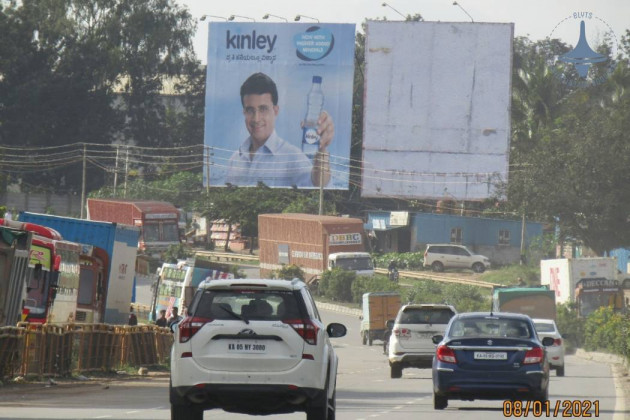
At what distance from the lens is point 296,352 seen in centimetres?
1444

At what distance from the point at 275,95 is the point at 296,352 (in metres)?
84.5

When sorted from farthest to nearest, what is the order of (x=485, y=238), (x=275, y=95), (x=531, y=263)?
1. (x=275, y=95)
2. (x=485, y=238)
3. (x=531, y=263)

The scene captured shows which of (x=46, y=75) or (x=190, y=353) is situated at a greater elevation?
(x=46, y=75)

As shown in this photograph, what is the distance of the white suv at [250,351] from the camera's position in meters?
14.4

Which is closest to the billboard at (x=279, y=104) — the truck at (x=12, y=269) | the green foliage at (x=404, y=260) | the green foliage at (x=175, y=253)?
the green foliage at (x=404, y=260)

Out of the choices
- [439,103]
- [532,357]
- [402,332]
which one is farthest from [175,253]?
[532,357]

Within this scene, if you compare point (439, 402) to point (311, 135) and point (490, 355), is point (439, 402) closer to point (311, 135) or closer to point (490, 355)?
point (490, 355)

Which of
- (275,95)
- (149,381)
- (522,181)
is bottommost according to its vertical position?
(149,381)

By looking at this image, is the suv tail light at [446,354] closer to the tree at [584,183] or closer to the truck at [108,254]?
the truck at [108,254]

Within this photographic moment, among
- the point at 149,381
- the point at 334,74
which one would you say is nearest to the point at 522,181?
the point at 334,74

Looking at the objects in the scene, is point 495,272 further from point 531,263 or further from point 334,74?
point 334,74

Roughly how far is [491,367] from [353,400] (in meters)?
4.06

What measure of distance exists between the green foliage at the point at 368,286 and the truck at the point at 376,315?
11.9 meters
